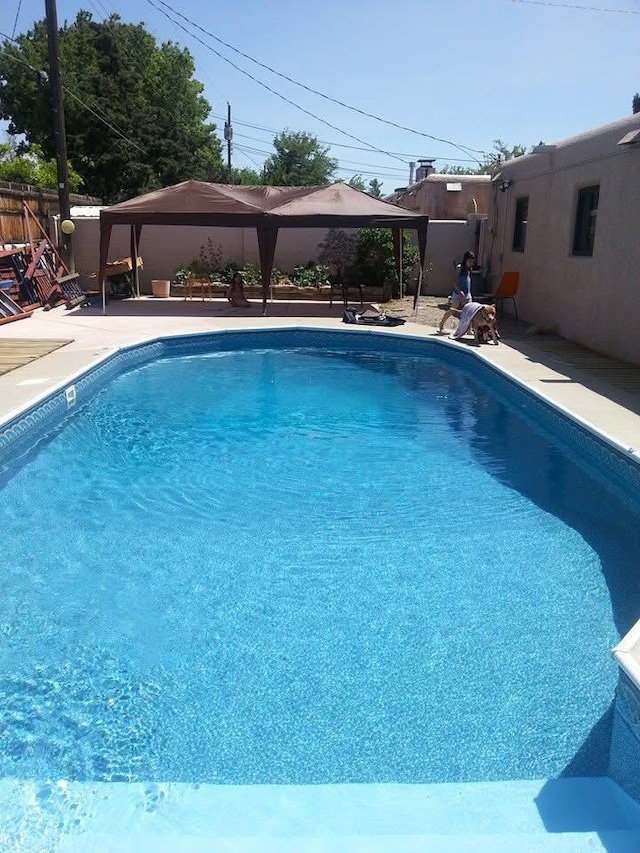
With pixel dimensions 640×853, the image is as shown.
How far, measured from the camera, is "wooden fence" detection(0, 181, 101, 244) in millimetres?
14070

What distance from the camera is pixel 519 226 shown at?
14531 millimetres

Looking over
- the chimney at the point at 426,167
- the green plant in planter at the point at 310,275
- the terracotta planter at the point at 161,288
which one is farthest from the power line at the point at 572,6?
the chimney at the point at 426,167

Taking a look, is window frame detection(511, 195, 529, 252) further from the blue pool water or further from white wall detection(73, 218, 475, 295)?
the blue pool water

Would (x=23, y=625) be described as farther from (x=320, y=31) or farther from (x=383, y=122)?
(x=383, y=122)

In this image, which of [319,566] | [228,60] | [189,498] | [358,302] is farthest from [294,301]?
[319,566]

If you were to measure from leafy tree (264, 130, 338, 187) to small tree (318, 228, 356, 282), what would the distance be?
3834cm

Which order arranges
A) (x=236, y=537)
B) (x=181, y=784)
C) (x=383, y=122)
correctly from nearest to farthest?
(x=181, y=784) < (x=236, y=537) < (x=383, y=122)

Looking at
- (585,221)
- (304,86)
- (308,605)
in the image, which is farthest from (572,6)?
(308,605)

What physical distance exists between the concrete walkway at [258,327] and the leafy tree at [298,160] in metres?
41.0

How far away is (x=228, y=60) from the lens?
2033 cm

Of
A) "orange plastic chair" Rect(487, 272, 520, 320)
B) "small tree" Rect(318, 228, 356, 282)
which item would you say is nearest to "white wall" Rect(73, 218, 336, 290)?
"small tree" Rect(318, 228, 356, 282)

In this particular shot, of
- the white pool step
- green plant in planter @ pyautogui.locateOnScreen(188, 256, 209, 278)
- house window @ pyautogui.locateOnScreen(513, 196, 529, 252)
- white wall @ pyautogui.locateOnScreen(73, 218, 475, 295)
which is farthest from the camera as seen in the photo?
green plant in planter @ pyautogui.locateOnScreen(188, 256, 209, 278)

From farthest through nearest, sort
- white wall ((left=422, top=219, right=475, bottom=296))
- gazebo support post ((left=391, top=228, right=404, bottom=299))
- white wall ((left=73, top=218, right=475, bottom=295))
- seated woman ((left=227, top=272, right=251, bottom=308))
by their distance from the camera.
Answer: white wall ((left=73, top=218, right=475, bottom=295))
white wall ((left=422, top=219, right=475, bottom=296))
gazebo support post ((left=391, top=228, right=404, bottom=299))
seated woman ((left=227, top=272, right=251, bottom=308))

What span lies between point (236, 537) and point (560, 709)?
262 cm
